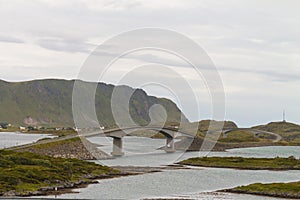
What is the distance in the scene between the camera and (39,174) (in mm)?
81875

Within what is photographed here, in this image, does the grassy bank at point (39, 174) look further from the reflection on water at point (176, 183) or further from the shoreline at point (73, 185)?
the reflection on water at point (176, 183)

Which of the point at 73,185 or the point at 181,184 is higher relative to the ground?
the point at 73,185

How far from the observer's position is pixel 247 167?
454 feet

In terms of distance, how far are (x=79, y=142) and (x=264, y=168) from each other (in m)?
51.4

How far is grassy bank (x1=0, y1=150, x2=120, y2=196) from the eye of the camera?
72000mm

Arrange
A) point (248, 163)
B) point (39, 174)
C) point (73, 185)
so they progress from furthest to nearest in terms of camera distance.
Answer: point (248, 163) < point (39, 174) < point (73, 185)

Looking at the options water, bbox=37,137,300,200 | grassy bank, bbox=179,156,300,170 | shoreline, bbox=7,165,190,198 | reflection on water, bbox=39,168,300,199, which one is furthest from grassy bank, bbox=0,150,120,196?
grassy bank, bbox=179,156,300,170

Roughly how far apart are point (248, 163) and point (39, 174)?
246 feet

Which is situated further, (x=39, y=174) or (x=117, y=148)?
(x=117, y=148)

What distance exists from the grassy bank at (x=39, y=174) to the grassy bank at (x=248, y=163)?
137ft

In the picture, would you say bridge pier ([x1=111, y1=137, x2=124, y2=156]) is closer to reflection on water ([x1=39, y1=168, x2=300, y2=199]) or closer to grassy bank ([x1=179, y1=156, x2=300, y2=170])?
grassy bank ([x1=179, y1=156, x2=300, y2=170])

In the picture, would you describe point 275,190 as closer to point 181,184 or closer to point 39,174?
point 181,184

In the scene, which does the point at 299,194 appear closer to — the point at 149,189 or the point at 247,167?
the point at 149,189

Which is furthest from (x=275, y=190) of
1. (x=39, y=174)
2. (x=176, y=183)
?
(x=39, y=174)
